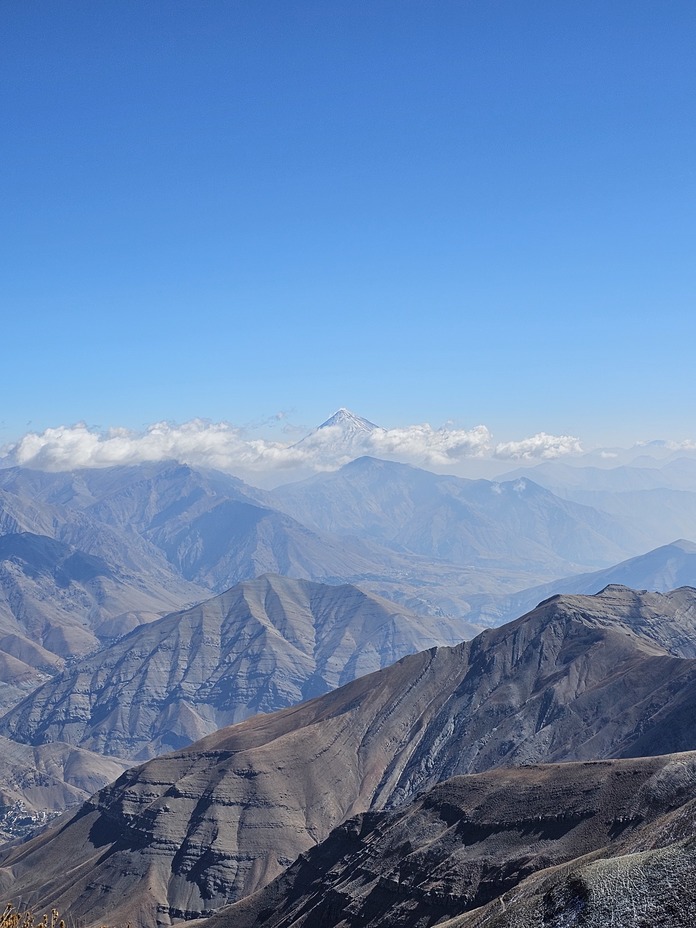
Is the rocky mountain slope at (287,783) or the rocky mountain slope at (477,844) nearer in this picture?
the rocky mountain slope at (477,844)

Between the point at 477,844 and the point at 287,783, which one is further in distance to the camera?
the point at 287,783

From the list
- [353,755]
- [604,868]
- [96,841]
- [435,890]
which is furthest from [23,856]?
[604,868]

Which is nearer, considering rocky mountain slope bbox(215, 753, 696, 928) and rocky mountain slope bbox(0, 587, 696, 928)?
rocky mountain slope bbox(215, 753, 696, 928)

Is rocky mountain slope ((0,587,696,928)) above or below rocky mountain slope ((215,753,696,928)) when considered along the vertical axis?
below

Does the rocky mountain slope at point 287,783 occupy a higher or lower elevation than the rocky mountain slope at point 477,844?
lower
